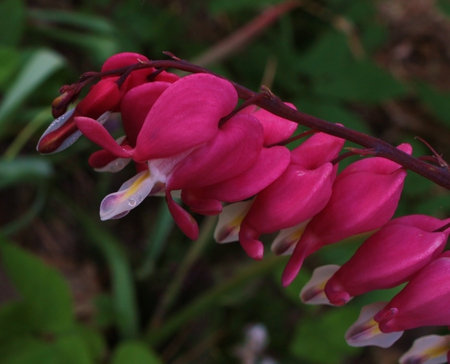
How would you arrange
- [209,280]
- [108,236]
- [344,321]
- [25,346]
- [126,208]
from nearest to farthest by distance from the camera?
[126,208] → [25,346] → [344,321] → [108,236] → [209,280]

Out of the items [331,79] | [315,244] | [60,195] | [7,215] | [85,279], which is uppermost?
[315,244]

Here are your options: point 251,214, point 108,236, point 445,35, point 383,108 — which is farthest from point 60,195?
point 445,35

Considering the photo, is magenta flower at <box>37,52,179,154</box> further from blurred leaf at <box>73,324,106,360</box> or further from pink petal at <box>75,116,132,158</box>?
blurred leaf at <box>73,324,106,360</box>

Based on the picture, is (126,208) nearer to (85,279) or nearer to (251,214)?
(251,214)

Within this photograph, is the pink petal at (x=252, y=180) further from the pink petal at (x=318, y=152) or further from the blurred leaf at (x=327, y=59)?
the blurred leaf at (x=327, y=59)

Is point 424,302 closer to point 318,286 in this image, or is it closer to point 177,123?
point 318,286

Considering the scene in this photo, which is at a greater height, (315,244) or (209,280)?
(315,244)
